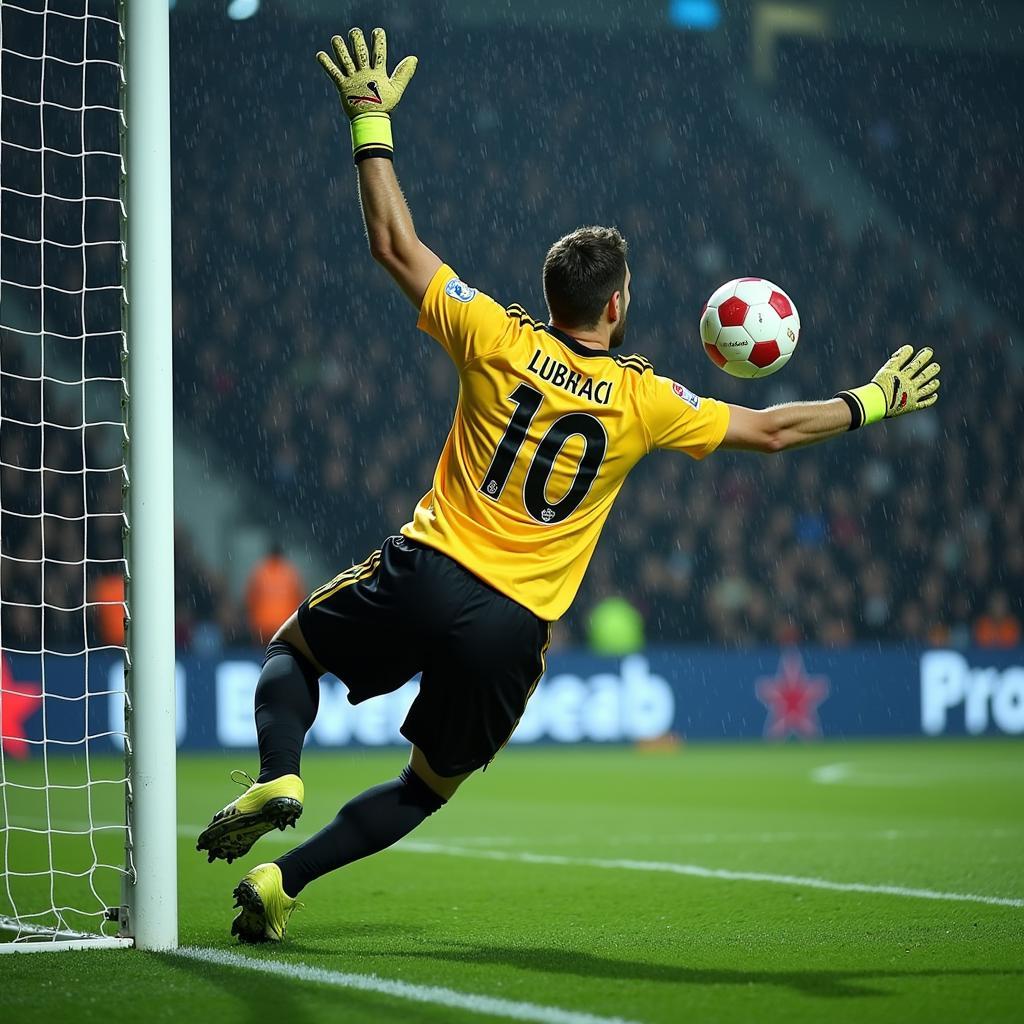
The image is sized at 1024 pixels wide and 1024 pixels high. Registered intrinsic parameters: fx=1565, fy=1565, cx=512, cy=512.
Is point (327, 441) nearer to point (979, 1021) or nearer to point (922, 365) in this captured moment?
point (922, 365)

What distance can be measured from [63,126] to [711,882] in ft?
53.8

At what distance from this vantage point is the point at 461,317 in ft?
13.4

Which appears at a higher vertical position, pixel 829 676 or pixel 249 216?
pixel 249 216

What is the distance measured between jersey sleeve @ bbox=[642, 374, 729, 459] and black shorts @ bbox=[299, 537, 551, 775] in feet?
2.05

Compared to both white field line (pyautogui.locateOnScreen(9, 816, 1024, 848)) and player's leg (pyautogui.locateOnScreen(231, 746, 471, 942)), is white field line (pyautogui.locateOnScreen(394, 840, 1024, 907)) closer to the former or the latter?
white field line (pyautogui.locateOnScreen(9, 816, 1024, 848))

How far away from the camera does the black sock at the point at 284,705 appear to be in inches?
163

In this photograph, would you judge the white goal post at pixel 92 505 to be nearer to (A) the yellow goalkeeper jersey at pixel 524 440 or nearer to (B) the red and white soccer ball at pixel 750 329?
(A) the yellow goalkeeper jersey at pixel 524 440

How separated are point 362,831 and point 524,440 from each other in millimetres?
1312

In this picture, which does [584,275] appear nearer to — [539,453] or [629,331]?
[539,453]

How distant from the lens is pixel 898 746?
16.2 meters

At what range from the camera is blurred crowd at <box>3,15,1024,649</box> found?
61.8 feet

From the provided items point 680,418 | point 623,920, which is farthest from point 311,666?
point 623,920

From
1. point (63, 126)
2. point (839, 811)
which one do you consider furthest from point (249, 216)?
point (839, 811)

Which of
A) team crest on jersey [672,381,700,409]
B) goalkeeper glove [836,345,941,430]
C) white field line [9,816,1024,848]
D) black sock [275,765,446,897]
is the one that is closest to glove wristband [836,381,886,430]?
goalkeeper glove [836,345,941,430]
